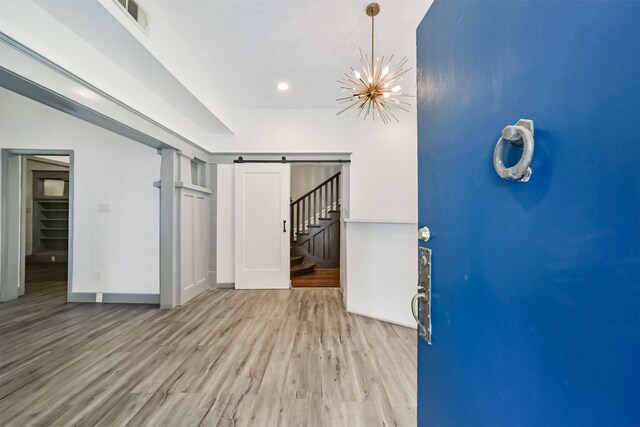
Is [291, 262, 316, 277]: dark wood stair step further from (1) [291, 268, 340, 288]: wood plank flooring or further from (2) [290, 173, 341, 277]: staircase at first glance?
(2) [290, 173, 341, 277]: staircase

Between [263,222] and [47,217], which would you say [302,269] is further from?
[47,217]

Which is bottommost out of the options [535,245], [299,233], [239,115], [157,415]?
[157,415]

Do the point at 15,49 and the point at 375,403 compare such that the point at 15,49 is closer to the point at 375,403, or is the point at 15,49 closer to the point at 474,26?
the point at 474,26

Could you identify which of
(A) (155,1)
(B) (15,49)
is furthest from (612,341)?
(A) (155,1)

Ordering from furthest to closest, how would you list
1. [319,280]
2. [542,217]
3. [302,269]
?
1. [302,269]
2. [319,280]
3. [542,217]

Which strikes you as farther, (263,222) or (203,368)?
(263,222)

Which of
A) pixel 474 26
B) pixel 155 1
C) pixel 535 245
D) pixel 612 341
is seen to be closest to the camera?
pixel 612 341

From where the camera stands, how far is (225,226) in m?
4.49

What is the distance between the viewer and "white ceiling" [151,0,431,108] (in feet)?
7.63

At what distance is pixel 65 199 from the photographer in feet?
20.9

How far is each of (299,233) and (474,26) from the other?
5.68 m

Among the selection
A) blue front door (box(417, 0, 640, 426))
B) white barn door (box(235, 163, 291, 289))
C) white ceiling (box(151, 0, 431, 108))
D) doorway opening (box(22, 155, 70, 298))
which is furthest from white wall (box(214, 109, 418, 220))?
doorway opening (box(22, 155, 70, 298))

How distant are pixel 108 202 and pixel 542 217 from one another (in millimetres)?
4743

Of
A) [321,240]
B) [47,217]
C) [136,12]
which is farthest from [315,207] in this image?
[47,217]
